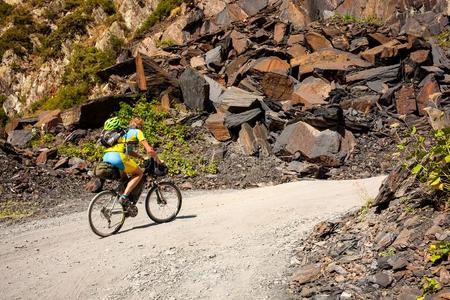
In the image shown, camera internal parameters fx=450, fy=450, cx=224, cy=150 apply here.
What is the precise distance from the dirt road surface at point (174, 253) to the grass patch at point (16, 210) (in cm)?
104

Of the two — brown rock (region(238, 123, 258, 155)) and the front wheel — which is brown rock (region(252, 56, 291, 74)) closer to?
brown rock (region(238, 123, 258, 155))

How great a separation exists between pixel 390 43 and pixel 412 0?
520 centimetres

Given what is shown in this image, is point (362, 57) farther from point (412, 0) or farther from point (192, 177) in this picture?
point (192, 177)

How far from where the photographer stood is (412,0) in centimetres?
2458

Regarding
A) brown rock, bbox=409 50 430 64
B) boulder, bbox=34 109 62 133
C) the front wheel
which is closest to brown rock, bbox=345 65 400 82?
brown rock, bbox=409 50 430 64

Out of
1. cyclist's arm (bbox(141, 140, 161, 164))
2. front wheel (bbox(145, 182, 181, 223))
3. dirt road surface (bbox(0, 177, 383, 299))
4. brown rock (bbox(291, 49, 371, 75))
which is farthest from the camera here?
brown rock (bbox(291, 49, 371, 75))

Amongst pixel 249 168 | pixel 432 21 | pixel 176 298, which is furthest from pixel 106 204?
pixel 432 21

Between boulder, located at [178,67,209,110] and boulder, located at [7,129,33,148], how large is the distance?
6732mm

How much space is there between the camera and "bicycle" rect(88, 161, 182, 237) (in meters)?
8.02

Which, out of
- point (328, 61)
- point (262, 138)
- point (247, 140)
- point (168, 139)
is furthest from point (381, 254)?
point (328, 61)

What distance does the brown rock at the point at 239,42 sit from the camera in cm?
2345

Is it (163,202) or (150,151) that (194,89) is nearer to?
(163,202)

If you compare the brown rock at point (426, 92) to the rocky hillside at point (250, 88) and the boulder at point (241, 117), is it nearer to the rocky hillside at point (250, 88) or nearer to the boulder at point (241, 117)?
the rocky hillside at point (250, 88)

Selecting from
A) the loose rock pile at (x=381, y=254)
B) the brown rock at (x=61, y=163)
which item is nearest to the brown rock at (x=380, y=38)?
the brown rock at (x=61, y=163)
